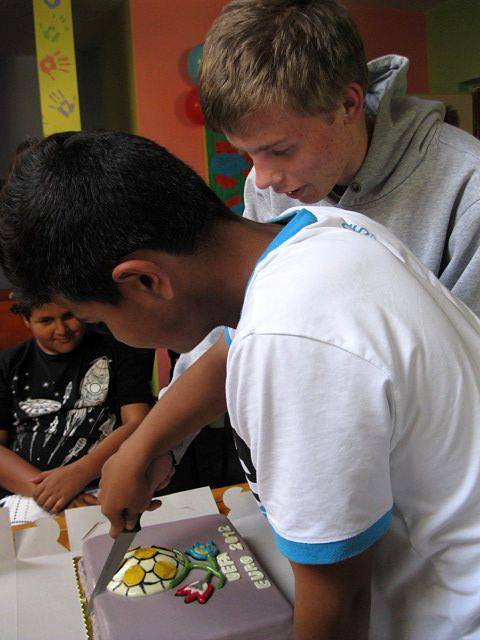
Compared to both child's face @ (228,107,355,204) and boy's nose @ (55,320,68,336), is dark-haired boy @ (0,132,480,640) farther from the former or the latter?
boy's nose @ (55,320,68,336)

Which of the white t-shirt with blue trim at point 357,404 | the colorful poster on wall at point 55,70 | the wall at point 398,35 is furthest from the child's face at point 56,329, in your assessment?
the wall at point 398,35

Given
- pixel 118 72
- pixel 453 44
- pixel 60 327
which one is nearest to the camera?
pixel 60 327

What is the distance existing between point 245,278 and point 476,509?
0.95ft

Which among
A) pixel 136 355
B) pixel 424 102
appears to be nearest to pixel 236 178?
pixel 136 355

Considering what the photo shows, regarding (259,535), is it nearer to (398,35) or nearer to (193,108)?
(193,108)

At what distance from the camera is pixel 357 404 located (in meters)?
0.46

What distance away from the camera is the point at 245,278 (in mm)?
627

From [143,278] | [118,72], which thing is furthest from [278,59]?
[118,72]

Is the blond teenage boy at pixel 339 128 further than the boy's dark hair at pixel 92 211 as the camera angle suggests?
Yes

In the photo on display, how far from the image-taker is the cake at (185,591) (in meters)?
0.70

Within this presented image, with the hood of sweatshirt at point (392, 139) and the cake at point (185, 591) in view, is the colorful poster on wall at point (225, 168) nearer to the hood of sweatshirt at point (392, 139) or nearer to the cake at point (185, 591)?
the hood of sweatshirt at point (392, 139)

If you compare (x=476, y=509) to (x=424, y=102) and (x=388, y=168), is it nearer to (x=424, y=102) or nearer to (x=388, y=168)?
(x=388, y=168)

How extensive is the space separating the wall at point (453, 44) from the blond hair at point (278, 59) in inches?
151

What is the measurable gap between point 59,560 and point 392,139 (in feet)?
2.62
